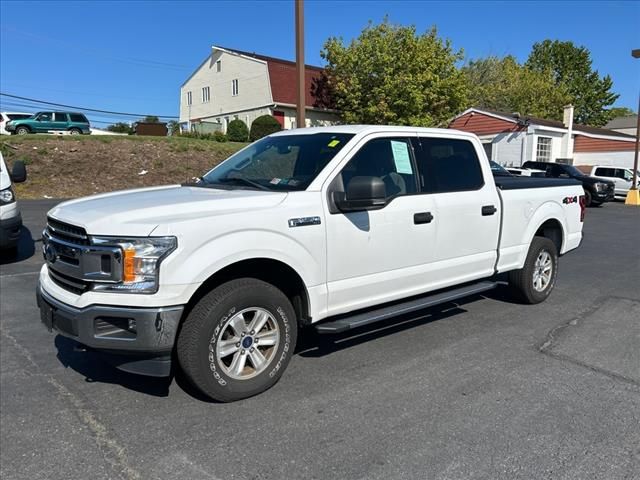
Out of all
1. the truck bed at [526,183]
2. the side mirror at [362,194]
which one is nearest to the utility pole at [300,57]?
the truck bed at [526,183]

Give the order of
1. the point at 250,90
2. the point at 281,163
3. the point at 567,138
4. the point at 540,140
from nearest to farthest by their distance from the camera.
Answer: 1. the point at 281,163
2. the point at 540,140
3. the point at 567,138
4. the point at 250,90

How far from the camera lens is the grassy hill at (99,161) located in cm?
1886

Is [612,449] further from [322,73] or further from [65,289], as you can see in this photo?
[322,73]

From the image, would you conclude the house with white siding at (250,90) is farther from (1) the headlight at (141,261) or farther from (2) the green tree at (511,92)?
(1) the headlight at (141,261)

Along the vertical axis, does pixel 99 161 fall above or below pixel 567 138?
below

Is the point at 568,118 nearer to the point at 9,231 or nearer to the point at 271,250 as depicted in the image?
the point at 9,231

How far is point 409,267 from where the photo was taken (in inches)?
180

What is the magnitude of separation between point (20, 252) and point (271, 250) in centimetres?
763

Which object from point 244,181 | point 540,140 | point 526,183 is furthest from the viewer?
point 540,140

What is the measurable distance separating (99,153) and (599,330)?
20112 mm

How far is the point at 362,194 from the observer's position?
12.7ft

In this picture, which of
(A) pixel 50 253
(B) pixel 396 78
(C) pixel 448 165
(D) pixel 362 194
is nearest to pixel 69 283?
(A) pixel 50 253

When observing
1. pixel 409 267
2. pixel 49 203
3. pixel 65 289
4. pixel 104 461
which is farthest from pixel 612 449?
pixel 49 203

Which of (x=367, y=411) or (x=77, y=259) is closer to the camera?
(x=77, y=259)
